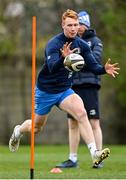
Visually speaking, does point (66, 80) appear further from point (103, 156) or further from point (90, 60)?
point (103, 156)

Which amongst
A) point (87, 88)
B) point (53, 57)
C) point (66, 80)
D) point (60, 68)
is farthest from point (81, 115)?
point (87, 88)

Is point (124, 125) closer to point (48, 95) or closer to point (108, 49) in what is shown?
point (108, 49)

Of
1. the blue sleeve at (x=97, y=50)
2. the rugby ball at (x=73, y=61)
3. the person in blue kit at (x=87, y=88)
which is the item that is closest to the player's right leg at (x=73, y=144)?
the person in blue kit at (x=87, y=88)

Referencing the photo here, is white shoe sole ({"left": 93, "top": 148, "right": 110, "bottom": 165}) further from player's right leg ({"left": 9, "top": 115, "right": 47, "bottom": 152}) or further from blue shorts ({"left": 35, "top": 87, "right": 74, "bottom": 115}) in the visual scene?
player's right leg ({"left": 9, "top": 115, "right": 47, "bottom": 152})

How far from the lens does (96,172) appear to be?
10.5 metres

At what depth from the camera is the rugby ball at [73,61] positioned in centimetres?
1000

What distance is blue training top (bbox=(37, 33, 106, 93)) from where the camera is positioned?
34.4ft

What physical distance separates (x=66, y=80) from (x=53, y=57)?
666 millimetres

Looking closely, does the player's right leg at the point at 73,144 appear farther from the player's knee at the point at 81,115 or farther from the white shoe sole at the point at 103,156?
the white shoe sole at the point at 103,156

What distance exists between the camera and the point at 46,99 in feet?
36.2

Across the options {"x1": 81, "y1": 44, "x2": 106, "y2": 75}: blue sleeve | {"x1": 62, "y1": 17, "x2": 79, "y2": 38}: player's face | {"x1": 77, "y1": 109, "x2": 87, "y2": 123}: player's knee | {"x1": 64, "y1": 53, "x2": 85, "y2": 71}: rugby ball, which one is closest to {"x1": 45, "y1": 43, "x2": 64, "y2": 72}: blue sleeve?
{"x1": 64, "y1": 53, "x2": 85, "y2": 71}: rugby ball

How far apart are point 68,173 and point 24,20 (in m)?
16.7

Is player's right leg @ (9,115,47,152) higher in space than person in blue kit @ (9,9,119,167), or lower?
lower

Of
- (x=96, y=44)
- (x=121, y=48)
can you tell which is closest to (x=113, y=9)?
(x=121, y=48)
